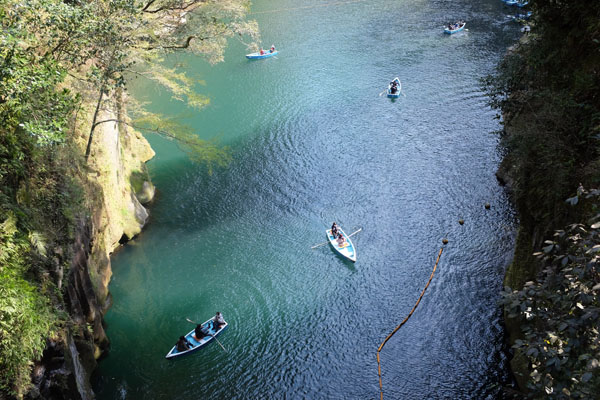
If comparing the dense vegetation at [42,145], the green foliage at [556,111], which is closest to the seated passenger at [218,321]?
the dense vegetation at [42,145]

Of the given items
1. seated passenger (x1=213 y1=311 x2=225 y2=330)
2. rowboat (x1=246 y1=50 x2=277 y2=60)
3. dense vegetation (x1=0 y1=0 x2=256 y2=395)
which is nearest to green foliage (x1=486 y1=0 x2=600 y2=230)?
seated passenger (x1=213 y1=311 x2=225 y2=330)

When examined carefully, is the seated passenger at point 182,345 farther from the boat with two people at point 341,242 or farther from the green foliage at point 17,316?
the boat with two people at point 341,242

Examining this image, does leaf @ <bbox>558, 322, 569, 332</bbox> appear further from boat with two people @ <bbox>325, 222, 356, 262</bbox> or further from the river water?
boat with two people @ <bbox>325, 222, 356, 262</bbox>

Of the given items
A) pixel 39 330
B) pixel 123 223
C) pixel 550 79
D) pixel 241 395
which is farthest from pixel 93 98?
pixel 550 79

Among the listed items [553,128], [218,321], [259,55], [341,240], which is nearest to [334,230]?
[341,240]

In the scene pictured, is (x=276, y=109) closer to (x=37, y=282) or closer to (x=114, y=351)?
(x=114, y=351)
